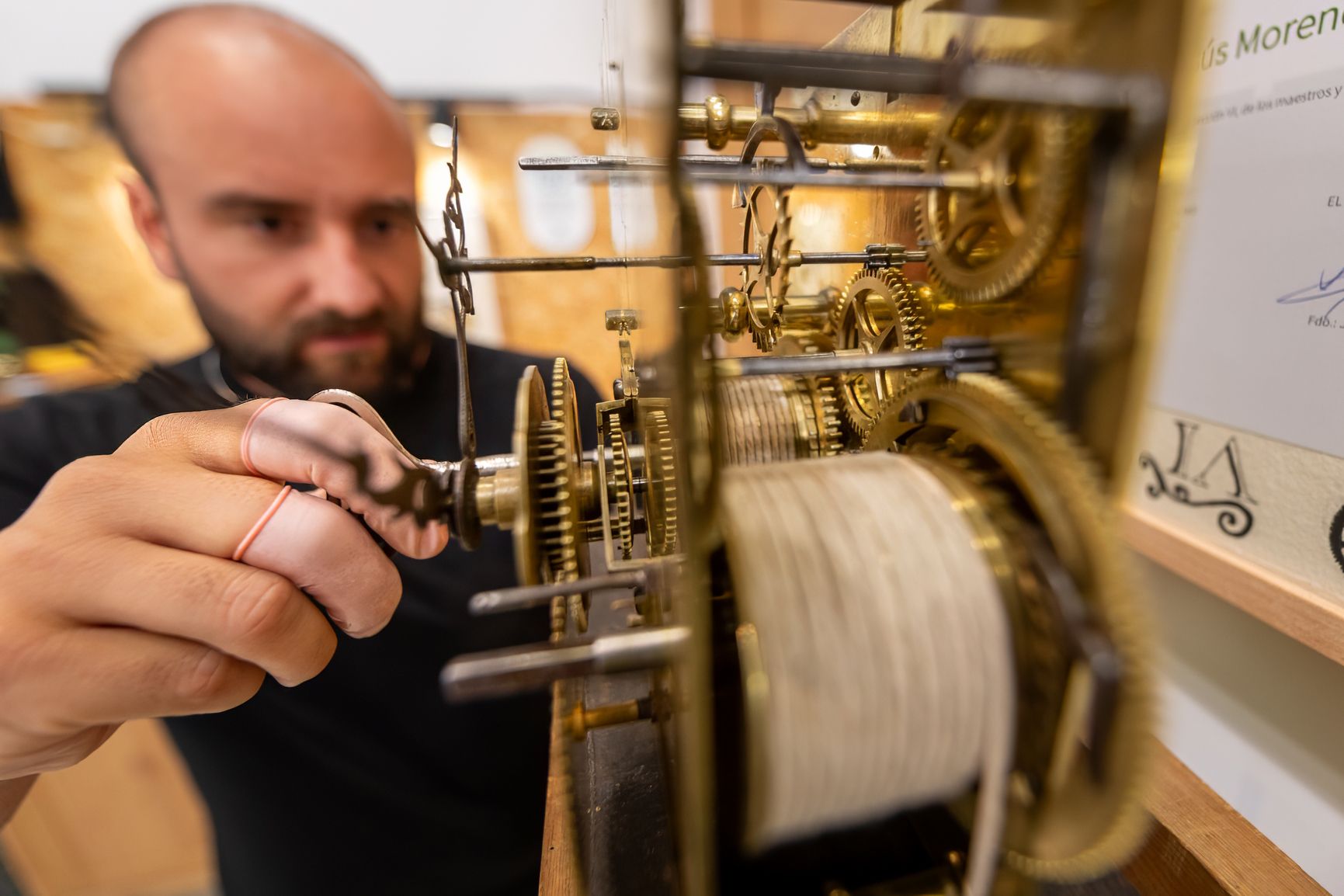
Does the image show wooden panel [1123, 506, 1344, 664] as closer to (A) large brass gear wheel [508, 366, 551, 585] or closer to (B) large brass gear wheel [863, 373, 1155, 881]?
(B) large brass gear wheel [863, 373, 1155, 881]

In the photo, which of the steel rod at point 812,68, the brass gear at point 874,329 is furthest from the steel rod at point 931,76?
the brass gear at point 874,329

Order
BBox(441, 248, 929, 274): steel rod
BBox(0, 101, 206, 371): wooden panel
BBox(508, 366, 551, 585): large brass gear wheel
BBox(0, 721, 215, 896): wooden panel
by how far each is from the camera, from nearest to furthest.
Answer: BBox(508, 366, 551, 585): large brass gear wheel < BBox(441, 248, 929, 274): steel rod < BBox(0, 101, 206, 371): wooden panel < BBox(0, 721, 215, 896): wooden panel

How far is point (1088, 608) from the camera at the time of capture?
411 mm

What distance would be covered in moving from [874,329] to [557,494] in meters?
0.47

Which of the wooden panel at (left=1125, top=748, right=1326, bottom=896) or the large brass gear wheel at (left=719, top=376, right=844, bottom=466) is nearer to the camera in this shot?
the wooden panel at (left=1125, top=748, right=1326, bottom=896)

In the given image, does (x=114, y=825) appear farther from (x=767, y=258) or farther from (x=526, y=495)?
(x=767, y=258)

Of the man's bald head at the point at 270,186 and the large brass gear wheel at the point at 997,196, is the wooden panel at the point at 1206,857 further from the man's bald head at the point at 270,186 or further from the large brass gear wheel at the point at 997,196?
the man's bald head at the point at 270,186

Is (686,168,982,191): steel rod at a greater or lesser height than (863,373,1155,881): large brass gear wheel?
greater

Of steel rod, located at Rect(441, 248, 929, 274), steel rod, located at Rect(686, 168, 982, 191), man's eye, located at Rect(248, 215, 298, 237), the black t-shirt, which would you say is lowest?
the black t-shirt

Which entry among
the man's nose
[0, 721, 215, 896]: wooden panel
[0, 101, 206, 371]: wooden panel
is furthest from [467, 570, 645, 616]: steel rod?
[0, 721, 215, 896]: wooden panel

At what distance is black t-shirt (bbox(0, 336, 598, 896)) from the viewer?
39.9 inches

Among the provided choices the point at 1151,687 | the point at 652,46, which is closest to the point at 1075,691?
the point at 1151,687

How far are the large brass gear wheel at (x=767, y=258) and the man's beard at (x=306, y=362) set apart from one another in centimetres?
64
